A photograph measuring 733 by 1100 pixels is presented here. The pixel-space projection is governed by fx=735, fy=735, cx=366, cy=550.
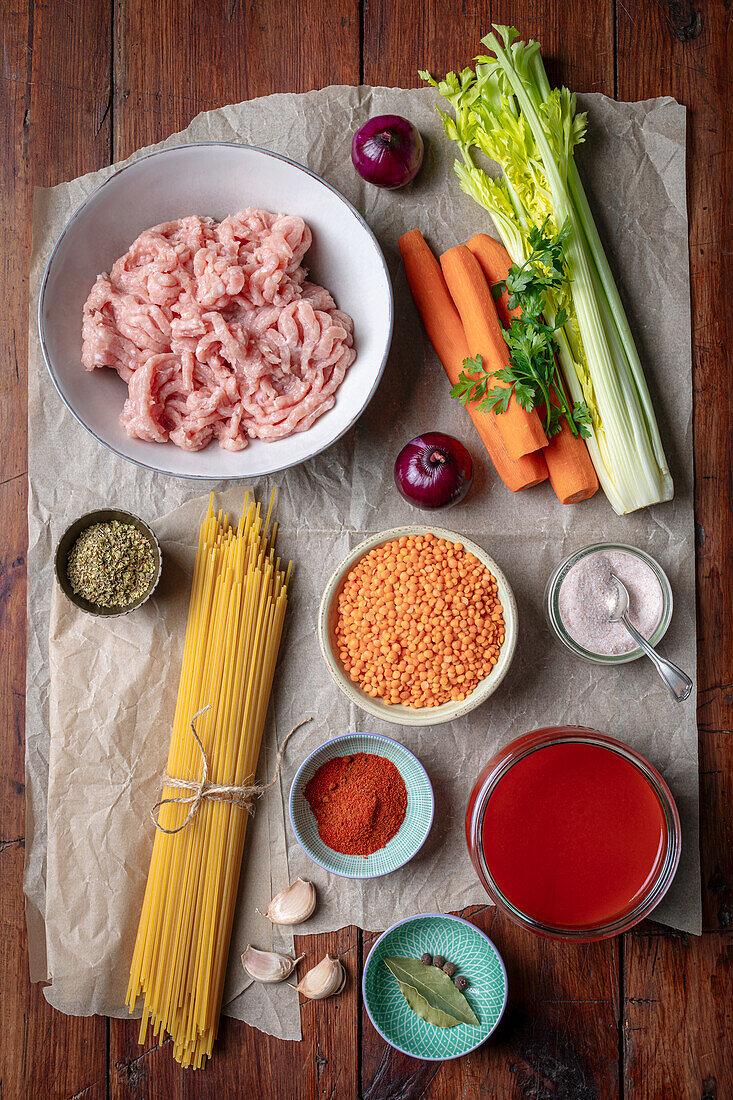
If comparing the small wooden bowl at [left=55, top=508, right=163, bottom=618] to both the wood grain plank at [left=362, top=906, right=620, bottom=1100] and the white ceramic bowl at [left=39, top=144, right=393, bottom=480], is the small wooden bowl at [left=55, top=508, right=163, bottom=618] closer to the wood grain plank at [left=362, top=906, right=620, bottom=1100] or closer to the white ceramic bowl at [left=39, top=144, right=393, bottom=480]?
the white ceramic bowl at [left=39, top=144, right=393, bottom=480]

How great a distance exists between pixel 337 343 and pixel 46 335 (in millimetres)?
690

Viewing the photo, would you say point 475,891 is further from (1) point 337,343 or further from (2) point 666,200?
(2) point 666,200

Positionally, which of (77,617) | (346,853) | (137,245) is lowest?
(346,853)

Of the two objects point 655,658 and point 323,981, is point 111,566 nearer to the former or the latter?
point 323,981

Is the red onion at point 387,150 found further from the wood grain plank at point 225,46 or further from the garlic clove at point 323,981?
the garlic clove at point 323,981

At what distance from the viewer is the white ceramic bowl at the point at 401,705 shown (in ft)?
5.92

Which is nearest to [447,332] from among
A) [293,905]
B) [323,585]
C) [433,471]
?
[433,471]

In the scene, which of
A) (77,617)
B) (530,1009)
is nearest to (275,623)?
(77,617)

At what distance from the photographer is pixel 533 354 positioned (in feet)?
5.97

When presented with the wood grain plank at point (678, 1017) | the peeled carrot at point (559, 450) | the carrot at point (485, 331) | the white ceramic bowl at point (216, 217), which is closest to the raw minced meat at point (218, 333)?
the white ceramic bowl at point (216, 217)

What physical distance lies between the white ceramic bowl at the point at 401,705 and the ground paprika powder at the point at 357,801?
0.16 m

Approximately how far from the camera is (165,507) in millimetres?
1978

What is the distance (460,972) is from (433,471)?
4.20ft

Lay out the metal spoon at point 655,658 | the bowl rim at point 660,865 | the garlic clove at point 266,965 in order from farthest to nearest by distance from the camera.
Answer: the garlic clove at point 266,965
the metal spoon at point 655,658
the bowl rim at point 660,865
